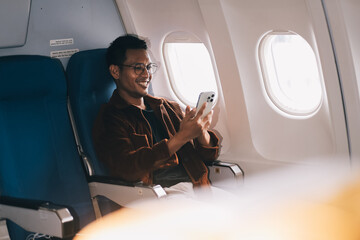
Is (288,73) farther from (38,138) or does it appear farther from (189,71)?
(38,138)

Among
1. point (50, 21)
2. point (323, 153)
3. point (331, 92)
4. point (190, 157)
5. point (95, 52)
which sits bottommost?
point (323, 153)

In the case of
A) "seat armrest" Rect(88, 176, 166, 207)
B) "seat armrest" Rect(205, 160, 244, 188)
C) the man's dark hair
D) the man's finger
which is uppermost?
the man's dark hair

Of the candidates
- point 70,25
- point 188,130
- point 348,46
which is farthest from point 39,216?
point 348,46

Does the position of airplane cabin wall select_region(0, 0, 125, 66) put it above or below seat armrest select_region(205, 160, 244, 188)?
above

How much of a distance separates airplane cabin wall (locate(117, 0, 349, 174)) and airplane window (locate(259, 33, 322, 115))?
7cm

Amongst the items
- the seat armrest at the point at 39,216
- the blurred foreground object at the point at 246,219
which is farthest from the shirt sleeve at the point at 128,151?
the seat armrest at the point at 39,216

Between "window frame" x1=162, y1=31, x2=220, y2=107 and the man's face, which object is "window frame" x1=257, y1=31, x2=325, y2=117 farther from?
the man's face

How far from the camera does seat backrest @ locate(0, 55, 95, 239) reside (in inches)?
104

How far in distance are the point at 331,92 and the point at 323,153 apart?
0.55 metres

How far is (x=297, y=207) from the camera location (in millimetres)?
2553

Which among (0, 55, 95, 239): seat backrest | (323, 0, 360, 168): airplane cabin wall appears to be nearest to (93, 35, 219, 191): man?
(0, 55, 95, 239): seat backrest

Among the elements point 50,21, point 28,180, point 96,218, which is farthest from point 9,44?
point 96,218

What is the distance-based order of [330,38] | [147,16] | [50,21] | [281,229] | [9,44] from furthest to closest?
1. [147,16]
2. [50,21]
3. [9,44]
4. [330,38]
5. [281,229]

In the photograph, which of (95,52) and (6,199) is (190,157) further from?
(6,199)
